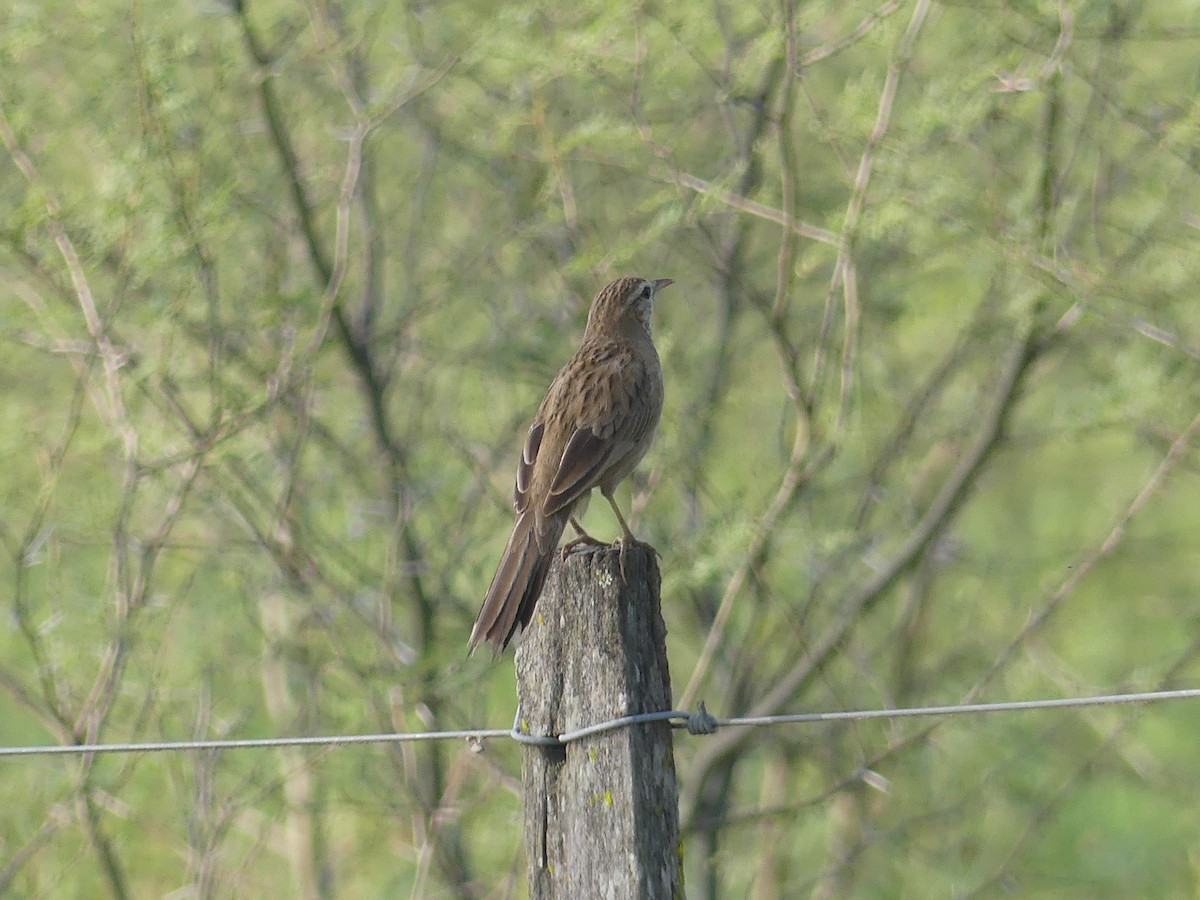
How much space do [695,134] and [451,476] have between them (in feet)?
6.97

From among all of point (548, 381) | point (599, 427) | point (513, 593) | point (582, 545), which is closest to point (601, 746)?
point (513, 593)

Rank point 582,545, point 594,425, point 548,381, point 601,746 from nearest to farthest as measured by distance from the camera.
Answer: point 601,746 < point 582,545 < point 594,425 < point 548,381

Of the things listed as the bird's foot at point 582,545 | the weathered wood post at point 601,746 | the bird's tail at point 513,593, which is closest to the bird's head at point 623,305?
the bird's foot at point 582,545

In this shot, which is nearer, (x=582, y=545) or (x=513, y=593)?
(x=513, y=593)

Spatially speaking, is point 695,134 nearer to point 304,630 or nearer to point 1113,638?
point 304,630

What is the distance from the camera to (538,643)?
337 centimetres

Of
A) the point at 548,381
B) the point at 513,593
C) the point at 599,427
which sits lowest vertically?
the point at 513,593

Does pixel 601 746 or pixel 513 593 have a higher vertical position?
pixel 513 593

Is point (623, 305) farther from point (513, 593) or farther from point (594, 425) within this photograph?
point (513, 593)

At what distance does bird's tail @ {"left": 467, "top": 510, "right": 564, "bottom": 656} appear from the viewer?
11.7ft

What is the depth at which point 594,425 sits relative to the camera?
16.7 ft

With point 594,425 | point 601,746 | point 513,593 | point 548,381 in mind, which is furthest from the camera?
point 548,381

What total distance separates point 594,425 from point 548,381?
2464 mm

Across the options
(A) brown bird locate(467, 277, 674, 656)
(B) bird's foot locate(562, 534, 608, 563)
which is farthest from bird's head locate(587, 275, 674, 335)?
(B) bird's foot locate(562, 534, 608, 563)
